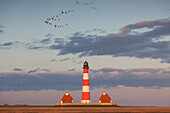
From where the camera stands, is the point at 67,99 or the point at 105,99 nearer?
the point at 105,99

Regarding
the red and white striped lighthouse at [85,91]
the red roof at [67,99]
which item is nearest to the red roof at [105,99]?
the red and white striped lighthouse at [85,91]

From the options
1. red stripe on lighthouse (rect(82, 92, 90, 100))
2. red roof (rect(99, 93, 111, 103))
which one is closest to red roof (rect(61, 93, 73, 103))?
red stripe on lighthouse (rect(82, 92, 90, 100))

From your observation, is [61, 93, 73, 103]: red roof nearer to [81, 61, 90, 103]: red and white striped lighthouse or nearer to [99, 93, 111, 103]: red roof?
[81, 61, 90, 103]: red and white striped lighthouse

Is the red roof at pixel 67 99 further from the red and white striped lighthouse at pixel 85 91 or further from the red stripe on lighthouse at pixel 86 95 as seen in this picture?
the red stripe on lighthouse at pixel 86 95

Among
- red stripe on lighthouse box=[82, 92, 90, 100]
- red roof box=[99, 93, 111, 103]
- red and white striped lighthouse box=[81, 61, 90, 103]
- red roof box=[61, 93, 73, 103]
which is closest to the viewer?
red and white striped lighthouse box=[81, 61, 90, 103]

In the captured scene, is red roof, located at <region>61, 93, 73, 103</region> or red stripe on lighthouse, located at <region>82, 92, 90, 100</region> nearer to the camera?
red stripe on lighthouse, located at <region>82, 92, 90, 100</region>

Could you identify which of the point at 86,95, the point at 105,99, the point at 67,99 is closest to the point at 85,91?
the point at 86,95

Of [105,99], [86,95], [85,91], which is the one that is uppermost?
[85,91]

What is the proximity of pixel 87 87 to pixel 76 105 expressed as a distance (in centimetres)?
674

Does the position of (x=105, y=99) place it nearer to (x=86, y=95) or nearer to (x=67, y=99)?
(x=86, y=95)

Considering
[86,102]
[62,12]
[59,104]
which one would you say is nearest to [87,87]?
[86,102]

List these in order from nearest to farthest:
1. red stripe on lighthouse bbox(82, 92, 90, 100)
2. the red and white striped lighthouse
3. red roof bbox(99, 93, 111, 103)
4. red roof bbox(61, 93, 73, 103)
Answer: the red and white striped lighthouse, red stripe on lighthouse bbox(82, 92, 90, 100), red roof bbox(99, 93, 111, 103), red roof bbox(61, 93, 73, 103)

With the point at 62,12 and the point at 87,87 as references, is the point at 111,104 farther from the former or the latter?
the point at 62,12

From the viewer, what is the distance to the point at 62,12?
6000 centimetres
